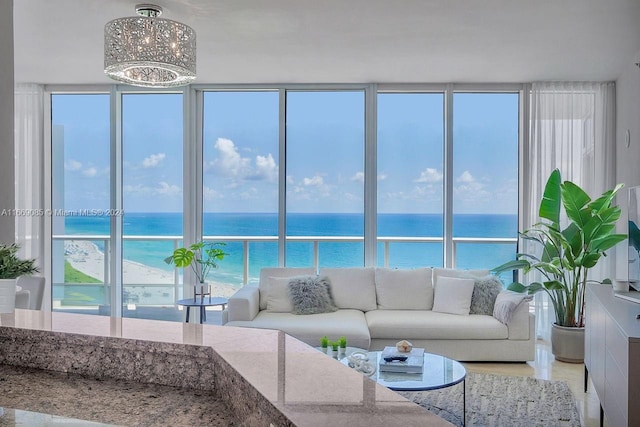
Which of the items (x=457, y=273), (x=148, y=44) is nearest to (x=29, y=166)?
(x=148, y=44)

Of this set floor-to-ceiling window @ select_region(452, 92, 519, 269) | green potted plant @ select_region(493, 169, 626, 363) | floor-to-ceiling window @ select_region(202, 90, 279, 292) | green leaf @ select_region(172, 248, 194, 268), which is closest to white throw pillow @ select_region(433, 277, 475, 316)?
green potted plant @ select_region(493, 169, 626, 363)

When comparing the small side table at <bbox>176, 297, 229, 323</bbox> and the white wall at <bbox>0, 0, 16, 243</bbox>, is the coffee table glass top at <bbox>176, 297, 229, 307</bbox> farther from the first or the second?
the white wall at <bbox>0, 0, 16, 243</bbox>

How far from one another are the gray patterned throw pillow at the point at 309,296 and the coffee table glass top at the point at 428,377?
4.67 feet

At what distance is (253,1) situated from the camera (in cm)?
358

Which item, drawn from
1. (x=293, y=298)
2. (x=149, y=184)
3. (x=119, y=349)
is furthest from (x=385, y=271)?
(x=149, y=184)

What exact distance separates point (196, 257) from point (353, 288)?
5.90 ft

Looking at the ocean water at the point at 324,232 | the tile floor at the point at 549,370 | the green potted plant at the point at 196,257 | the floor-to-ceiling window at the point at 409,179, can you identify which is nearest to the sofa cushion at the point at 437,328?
the tile floor at the point at 549,370

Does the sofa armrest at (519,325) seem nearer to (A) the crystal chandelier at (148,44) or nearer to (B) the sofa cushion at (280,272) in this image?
(B) the sofa cushion at (280,272)

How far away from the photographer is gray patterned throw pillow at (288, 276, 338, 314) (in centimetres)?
526

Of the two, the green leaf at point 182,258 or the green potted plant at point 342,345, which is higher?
→ the green leaf at point 182,258

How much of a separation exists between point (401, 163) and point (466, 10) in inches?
382

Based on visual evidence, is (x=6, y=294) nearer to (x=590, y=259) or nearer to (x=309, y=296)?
(x=309, y=296)

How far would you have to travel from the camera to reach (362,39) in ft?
14.5

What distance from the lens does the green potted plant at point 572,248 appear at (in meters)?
4.90
